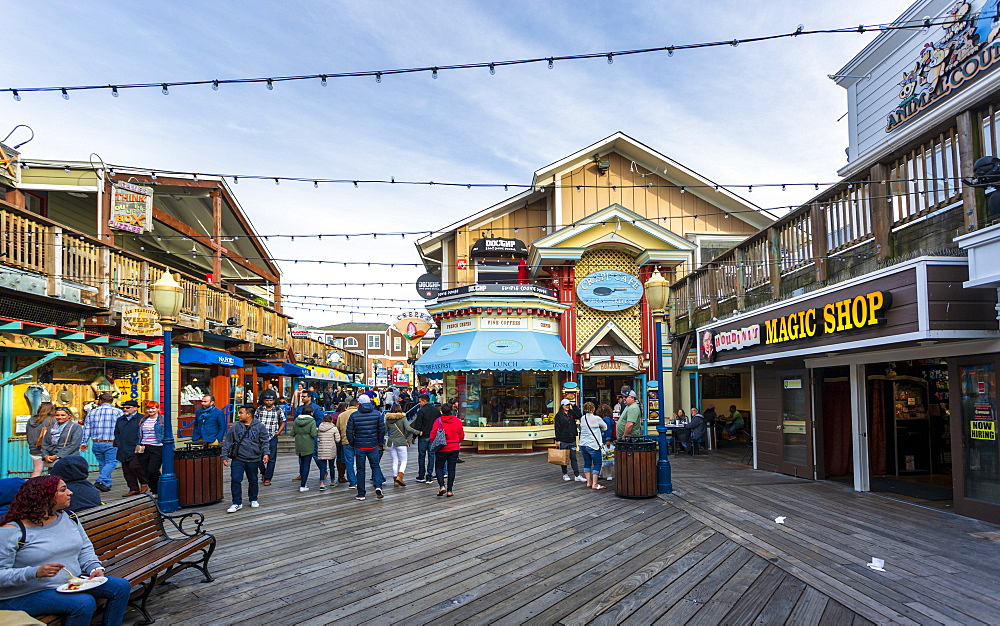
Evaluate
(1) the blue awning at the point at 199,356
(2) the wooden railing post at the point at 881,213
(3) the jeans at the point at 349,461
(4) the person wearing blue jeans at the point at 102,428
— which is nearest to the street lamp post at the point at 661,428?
(2) the wooden railing post at the point at 881,213

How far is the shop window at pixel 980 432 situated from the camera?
7613 millimetres

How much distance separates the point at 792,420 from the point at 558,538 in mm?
6940

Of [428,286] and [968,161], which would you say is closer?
[968,161]

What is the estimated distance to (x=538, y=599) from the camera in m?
5.37

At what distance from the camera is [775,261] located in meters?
11.3

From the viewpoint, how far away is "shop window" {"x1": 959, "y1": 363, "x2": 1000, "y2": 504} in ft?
25.0

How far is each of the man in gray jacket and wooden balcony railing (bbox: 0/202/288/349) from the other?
439 centimetres

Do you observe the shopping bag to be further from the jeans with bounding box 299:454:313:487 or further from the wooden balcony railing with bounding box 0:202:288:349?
the wooden balcony railing with bounding box 0:202:288:349

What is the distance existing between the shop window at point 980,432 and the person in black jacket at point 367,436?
856 centimetres

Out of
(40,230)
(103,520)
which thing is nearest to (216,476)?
(103,520)

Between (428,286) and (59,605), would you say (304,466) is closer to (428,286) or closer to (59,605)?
(59,605)

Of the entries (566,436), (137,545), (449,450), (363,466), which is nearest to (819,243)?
(566,436)

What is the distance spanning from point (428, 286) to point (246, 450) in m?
12.4

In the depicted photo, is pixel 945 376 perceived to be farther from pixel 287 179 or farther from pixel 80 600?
pixel 80 600
